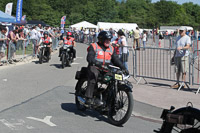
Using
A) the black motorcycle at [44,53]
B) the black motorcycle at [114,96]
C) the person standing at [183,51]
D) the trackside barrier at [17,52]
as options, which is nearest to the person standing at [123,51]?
the person standing at [183,51]

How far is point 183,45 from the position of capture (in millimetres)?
10836

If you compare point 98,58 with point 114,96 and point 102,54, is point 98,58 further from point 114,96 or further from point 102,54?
point 114,96

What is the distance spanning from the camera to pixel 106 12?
A: 11356 cm

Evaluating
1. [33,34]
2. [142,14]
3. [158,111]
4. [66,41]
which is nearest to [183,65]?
[158,111]

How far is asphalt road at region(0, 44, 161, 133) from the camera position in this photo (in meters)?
6.62

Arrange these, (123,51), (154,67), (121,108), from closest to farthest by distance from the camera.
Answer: (121,108), (123,51), (154,67)

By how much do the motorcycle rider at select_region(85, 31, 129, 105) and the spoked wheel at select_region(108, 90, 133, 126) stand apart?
0.51 m

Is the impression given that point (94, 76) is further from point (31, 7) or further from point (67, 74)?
point (31, 7)

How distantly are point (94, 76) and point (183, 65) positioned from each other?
15.0 feet

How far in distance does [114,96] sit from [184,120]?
284 centimetres

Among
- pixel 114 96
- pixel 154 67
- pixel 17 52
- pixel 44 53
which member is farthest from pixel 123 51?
pixel 17 52

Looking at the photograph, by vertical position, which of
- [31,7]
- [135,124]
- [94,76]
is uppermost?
[31,7]

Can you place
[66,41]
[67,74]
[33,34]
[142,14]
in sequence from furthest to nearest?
[142,14] < [33,34] < [66,41] < [67,74]

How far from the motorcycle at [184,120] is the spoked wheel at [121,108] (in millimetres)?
2196
